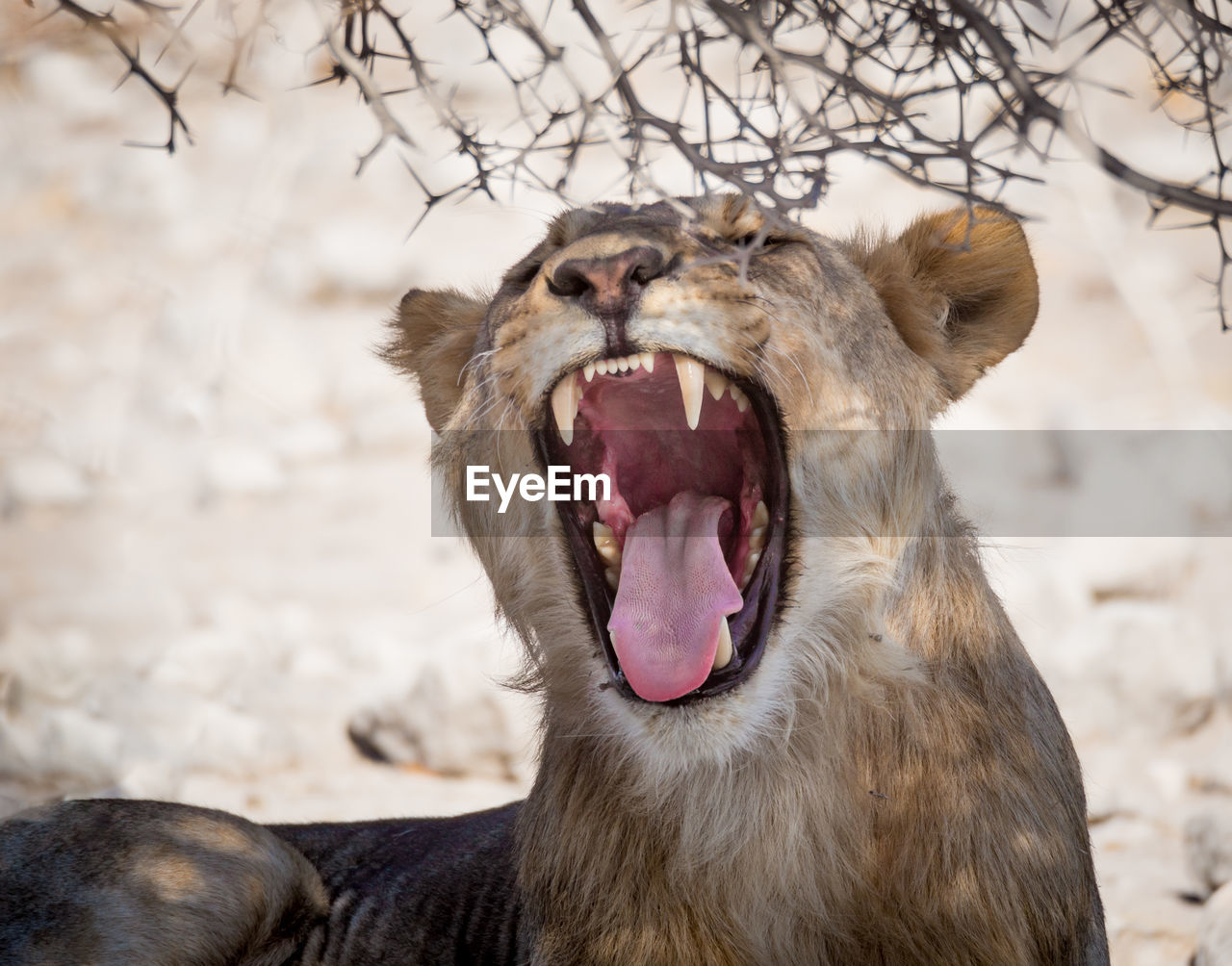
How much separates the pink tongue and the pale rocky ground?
2.52 metres

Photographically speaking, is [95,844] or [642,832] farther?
[95,844]

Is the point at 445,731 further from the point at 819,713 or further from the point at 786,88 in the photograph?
the point at 786,88

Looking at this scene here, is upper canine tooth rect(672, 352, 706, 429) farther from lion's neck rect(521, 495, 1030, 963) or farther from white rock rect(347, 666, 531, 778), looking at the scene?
white rock rect(347, 666, 531, 778)

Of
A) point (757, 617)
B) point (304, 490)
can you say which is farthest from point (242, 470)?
point (757, 617)

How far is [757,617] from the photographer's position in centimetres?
305

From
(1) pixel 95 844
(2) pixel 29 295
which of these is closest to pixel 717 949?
(1) pixel 95 844

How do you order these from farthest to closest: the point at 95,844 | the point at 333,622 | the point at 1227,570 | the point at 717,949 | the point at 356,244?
1. the point at 356,244
2. the point at 333,622
3. the point at 1227,570
4. the point at 95,844
5. the point at 717,949

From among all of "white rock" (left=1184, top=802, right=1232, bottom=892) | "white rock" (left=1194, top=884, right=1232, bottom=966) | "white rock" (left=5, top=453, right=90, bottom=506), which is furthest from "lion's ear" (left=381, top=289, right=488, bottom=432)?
"white rock" (left=5, top=453, right=90, bottom=506)

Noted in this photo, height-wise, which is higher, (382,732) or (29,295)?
(29,295)

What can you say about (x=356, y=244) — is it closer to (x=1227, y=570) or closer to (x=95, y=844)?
(x=1227, y=570)

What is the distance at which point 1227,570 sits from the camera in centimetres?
738

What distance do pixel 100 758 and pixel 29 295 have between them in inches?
201

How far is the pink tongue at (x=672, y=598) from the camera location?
2.98 m

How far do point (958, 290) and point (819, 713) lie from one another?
1.05 m
